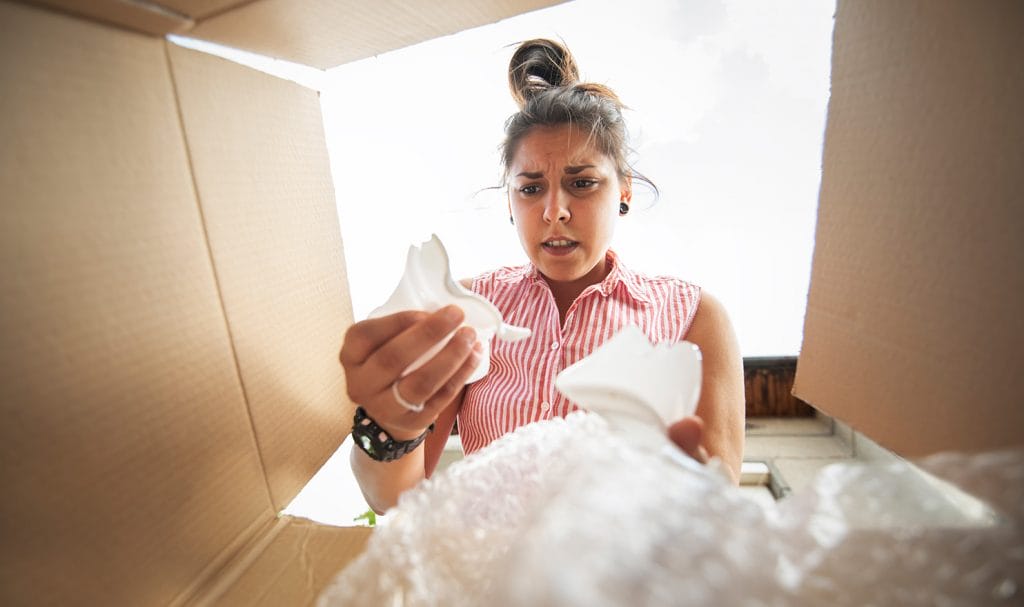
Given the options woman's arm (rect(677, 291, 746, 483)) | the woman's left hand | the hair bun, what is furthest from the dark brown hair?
the woman's left hand

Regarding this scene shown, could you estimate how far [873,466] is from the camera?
0.24 metres

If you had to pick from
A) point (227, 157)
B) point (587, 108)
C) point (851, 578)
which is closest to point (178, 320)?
point (227, 157)

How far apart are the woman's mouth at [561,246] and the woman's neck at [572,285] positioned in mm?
96

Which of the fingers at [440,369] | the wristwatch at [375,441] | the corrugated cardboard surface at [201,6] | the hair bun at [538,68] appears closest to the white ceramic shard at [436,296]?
the fingers at [440,369]

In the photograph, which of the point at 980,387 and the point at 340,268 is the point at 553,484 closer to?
the point at 980,387

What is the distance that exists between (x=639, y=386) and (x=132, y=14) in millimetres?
408

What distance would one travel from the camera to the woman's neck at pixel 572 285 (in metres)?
0.79

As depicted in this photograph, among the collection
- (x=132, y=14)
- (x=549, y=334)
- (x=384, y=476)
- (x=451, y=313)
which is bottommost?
(x=384, y=476)

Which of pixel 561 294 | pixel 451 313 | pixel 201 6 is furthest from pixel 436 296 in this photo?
pixel 561 294

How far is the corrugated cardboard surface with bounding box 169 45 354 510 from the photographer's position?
380 millimetres

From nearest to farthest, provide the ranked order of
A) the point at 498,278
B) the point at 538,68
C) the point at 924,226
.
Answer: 1. the point at 924,226
2. the point at 538,68
3. the point at 498,278

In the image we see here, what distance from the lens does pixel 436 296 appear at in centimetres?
42

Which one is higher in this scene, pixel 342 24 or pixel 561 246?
pixel 342 24

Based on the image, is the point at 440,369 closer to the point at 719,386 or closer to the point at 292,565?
the point at 292,565
